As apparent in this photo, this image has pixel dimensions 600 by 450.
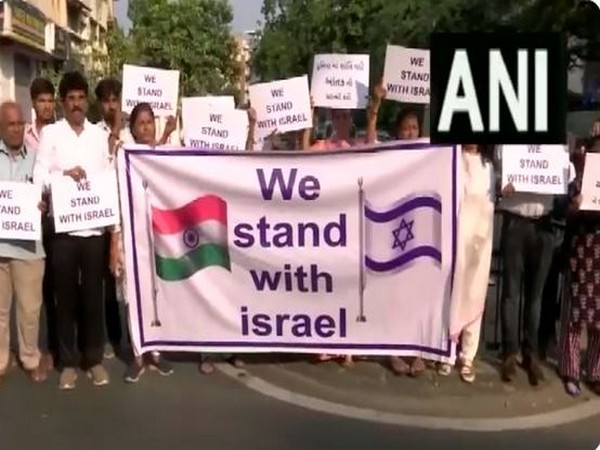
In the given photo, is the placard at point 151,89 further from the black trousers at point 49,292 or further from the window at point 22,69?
the window at point 22,69

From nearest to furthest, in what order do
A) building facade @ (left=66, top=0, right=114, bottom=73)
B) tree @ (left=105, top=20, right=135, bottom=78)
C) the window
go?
tree @ (left=105, top=20, right=135, bottom=78), the window, building facade @ (left=66, top=0, right=114, bottom=73)

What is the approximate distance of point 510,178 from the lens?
23.3 feet

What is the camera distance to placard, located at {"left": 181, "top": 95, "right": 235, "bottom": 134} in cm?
818

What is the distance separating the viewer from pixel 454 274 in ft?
23.5

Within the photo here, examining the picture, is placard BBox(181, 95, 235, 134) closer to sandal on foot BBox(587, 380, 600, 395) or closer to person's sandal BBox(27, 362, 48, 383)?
person's sandal BBox(27, 362, 48, 383)

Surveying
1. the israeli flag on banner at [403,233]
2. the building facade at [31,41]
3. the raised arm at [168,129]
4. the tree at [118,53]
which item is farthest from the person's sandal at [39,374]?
the tree at [118,53]

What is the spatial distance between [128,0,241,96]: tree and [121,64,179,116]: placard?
2814 cm

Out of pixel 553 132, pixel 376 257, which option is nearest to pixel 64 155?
pixel 376 257

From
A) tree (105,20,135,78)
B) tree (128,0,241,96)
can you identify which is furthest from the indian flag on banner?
tree (128,0,241,96)

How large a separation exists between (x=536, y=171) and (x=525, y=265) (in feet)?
2.02

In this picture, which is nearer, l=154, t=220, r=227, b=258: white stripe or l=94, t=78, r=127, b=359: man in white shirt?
l=154, t=220, r=227, b=258: white stripe

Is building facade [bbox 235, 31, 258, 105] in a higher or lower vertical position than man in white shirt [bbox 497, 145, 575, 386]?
higher

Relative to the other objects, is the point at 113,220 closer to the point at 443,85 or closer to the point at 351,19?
the point at 443,85

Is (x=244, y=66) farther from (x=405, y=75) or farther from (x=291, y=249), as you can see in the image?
(x=291, y=249)
